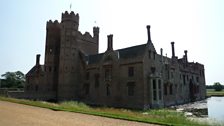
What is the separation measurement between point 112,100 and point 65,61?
1472 cm

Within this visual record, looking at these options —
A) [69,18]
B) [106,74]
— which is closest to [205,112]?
[106,74]

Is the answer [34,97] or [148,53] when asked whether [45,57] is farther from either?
[148,53]

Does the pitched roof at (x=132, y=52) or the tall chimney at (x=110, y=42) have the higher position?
the tall chimney at (x=110, y=42)

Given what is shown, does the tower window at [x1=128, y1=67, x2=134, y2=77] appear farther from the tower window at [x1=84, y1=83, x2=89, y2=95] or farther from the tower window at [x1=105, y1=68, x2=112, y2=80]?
the tower window at [x1=84, y1=83, x2=89, y2=95]

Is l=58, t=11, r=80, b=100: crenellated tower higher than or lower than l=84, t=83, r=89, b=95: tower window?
higher

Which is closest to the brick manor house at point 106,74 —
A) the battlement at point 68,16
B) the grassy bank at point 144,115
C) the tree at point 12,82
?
the battlement at point 68,16

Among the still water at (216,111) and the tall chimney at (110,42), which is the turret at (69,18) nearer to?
the tall chimney at (110,42)

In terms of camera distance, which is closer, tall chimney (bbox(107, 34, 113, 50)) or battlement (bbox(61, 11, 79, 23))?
tall chimney (bbox(107, 34, 113, 50))

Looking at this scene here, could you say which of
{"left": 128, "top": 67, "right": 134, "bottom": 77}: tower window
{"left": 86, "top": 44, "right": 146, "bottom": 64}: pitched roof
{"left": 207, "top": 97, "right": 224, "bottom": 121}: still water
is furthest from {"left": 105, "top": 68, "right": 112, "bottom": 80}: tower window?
{"left": 207, "top": 97, "right": 224, "bottom": 121}: still water

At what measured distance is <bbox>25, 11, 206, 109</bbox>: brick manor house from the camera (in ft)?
115

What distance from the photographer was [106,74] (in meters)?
39.8

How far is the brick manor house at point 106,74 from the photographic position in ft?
115

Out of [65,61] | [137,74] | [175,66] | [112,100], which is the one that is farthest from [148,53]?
[65,61]

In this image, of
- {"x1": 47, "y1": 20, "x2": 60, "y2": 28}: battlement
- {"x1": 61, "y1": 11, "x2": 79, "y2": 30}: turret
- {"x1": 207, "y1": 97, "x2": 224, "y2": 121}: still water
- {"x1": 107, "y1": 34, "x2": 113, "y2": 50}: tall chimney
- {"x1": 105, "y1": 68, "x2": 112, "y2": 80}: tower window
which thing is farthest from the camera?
{"x1": 47, "y1": 20, "x2": 60, "y2": 28}: battlement
